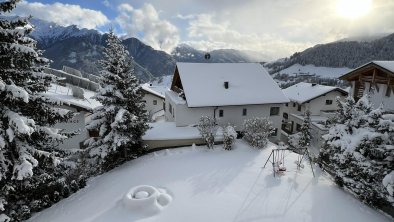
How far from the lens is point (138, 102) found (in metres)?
21.1

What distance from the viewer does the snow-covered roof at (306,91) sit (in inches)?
1599

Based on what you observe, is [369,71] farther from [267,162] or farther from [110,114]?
[110,114]

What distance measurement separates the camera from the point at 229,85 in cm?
2789

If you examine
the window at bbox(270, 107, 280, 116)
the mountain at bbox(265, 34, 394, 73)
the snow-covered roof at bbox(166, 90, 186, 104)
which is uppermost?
the mountain at bbox(265, 34, 394, 73)

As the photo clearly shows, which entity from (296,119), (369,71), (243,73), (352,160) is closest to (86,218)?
(352,160)

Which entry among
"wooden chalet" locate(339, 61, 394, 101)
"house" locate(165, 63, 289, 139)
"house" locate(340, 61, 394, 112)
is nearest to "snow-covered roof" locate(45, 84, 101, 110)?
"house" locate(165, 63, 289, 139)

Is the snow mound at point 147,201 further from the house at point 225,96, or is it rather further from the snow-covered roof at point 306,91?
the snow-covered roof at point 306,91

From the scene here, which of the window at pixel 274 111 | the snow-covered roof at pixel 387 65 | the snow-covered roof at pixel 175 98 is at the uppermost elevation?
the snow-covered roof at pixel 387 65

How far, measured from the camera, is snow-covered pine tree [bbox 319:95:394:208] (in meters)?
12.8

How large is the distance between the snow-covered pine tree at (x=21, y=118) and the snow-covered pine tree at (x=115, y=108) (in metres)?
5.35

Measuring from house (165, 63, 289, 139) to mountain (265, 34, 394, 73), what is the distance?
473 ft

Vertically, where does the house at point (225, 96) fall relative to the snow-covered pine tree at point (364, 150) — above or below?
above

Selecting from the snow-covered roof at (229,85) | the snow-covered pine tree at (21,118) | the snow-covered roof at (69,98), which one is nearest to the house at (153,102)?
the snow-covered roof at (69,98)

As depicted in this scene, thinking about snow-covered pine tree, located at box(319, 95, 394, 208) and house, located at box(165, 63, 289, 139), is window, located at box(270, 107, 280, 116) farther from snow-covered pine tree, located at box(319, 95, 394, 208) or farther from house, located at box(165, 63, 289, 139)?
snow-covered pine tree, located at box(319, 95, 394, 208)
